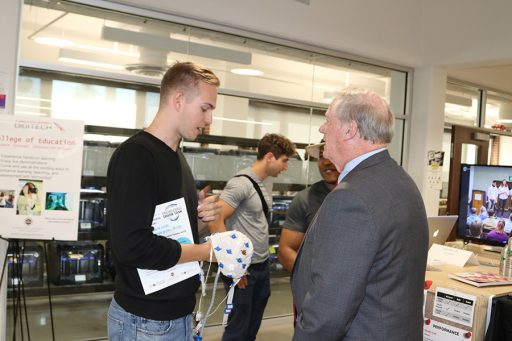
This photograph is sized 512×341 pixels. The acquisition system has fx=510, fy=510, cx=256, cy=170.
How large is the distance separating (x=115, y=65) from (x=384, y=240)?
318 centimetres

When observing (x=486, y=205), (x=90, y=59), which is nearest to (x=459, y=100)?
(x=486, y=205)

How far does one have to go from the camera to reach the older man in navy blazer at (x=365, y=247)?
4.94 feet

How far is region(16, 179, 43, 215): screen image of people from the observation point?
2.79 metres

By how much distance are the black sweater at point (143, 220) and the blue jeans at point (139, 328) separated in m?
0.02

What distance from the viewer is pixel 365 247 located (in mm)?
1494

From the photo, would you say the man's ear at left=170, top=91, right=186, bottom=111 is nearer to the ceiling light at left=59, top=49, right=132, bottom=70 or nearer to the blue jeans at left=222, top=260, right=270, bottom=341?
the blue jeans at left=222, top=260, right=270, bottom=341

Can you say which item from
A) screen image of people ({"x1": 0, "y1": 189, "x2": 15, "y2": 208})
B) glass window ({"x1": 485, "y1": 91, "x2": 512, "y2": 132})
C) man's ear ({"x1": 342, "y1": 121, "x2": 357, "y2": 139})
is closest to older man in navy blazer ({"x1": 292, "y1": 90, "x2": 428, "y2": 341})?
man's ear ({"x1": 342, "y1": 121, "x2": 357, "y2": 139})

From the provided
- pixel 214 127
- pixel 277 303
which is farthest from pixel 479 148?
pixel 214 127

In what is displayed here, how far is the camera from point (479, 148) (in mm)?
7148

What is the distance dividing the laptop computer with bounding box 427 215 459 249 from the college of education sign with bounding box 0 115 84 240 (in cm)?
218

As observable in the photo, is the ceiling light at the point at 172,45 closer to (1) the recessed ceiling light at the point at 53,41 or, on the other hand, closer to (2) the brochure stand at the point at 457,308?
(1) the recessed ceiling light at the point at 53,41

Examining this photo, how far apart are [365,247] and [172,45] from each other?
3.33 metres

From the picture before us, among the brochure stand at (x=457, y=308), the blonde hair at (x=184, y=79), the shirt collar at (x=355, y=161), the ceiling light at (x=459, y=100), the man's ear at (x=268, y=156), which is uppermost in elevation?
the ceiling light at (x=459, y=100)

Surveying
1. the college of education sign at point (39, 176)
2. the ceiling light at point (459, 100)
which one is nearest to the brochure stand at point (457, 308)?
the college of education sign at point (39, 176)
